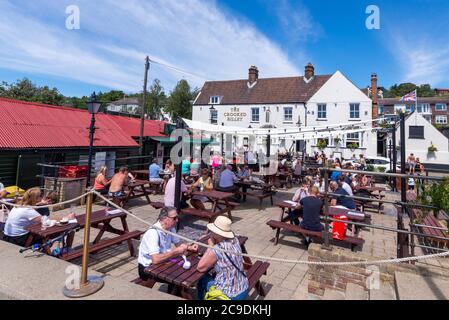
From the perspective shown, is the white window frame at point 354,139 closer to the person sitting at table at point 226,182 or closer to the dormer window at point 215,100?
the dormer window at point 215,100

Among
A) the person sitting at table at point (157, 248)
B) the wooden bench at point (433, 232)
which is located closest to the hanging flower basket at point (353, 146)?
the wooden bench at point (433, 232)

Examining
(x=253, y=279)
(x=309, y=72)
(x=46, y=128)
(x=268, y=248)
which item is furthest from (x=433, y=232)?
(x=309, y=72)

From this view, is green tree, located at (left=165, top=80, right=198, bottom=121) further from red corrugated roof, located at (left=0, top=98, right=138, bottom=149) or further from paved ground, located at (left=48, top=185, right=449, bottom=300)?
paved ground, located at (left=48, top=185, right=449, bottom=300)

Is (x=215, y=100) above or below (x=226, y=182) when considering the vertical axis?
above

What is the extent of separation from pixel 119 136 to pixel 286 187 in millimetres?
9683

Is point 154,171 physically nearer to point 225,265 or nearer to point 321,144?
point 225,265

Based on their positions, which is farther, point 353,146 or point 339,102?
point 339,102

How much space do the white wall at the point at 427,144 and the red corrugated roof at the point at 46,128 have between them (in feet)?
94.5

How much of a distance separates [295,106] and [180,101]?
2109 cm

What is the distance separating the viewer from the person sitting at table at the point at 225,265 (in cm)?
279

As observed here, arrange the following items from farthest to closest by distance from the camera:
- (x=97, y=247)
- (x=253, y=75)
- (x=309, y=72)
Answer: (x=253, y=75) < (x=309, y=72) < (x=97, y=247)

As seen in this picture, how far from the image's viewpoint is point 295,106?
29.8 metres
